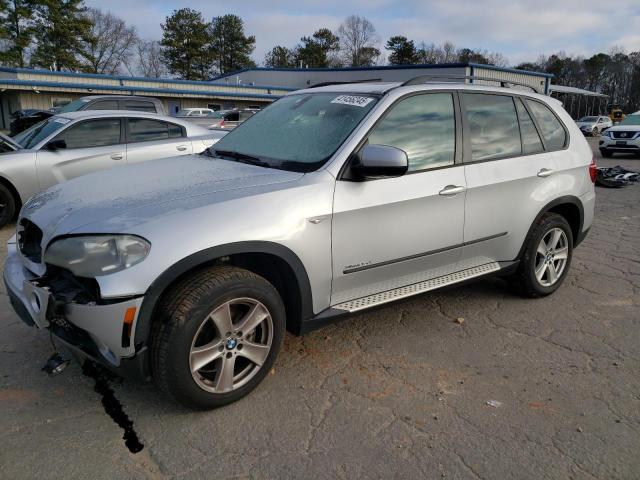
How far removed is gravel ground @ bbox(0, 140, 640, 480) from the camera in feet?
8.05

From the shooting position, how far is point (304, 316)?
3.05 meters

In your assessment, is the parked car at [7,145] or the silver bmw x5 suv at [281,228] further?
the parked car at [7,145]

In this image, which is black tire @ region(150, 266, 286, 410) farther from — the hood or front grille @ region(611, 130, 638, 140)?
front grille @ region(611, 130, 638, 140)

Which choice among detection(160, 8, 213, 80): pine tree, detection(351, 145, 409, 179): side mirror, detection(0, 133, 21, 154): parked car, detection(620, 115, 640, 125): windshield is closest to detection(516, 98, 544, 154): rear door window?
detection(351, 145, 409, 179): side mirror

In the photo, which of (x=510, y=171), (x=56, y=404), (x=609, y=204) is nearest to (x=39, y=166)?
(x=56, y=404)

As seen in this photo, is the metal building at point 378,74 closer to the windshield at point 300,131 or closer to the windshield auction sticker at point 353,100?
the windshield at point 300,131

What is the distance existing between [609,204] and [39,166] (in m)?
9.37

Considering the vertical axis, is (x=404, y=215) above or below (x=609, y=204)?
above

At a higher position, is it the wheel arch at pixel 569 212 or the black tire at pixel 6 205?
the wheel arch at pixel 569 212

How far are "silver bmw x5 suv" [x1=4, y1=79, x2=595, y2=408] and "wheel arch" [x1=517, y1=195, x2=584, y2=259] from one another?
0.09 feet

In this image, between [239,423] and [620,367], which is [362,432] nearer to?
[239,423]

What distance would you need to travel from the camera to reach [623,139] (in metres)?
18.7

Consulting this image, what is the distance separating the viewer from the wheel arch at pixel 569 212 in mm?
4254

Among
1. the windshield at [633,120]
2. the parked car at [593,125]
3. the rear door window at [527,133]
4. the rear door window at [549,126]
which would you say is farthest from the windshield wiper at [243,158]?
the parked car at [593,125]
